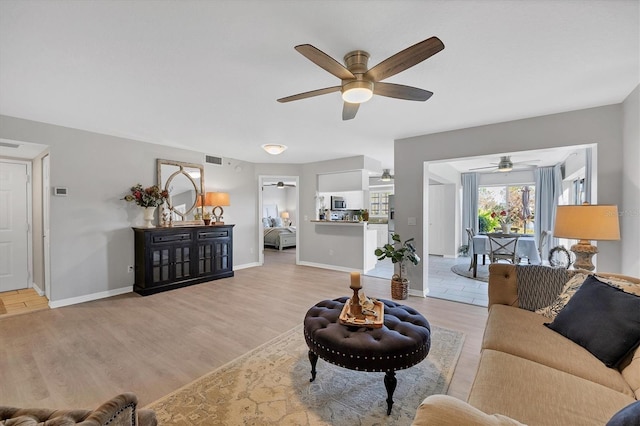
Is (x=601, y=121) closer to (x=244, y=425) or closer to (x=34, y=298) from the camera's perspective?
(x=244, y=425)

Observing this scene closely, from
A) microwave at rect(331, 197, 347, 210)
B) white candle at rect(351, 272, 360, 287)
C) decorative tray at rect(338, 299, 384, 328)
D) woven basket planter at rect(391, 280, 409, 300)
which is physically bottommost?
woven basket planter at rect(391, 280, 409, 300)

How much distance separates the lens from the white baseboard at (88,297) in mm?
3720

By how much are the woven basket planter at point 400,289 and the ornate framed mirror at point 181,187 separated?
12.6 ft

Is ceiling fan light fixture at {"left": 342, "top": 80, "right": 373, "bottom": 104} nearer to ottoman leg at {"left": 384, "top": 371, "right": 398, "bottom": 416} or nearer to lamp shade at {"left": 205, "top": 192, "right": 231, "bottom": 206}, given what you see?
ottoman leg at {"left": 384, "top": 371, "right": 398, "bottom": 416}

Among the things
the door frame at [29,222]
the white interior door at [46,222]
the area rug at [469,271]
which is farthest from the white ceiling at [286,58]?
the area rug at [469,271]

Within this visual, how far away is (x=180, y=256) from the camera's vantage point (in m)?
4.70

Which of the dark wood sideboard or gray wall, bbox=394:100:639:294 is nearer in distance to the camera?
gray wall, bbox=394:100:639:294

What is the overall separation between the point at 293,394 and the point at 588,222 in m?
2.84

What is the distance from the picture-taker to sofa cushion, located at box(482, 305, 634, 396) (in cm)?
142

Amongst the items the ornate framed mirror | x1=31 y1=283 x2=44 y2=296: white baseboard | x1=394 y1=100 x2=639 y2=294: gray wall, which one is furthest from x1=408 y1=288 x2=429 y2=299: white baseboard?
x1=31 y1=283 x2=44 y2=296: white baseboard

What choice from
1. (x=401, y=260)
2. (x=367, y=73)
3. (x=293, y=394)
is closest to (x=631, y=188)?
(x=401, y=260)

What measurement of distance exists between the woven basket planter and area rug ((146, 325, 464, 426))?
153 centimetres

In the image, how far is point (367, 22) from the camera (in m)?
1.69

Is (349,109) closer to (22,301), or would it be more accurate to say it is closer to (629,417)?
(629,417)
